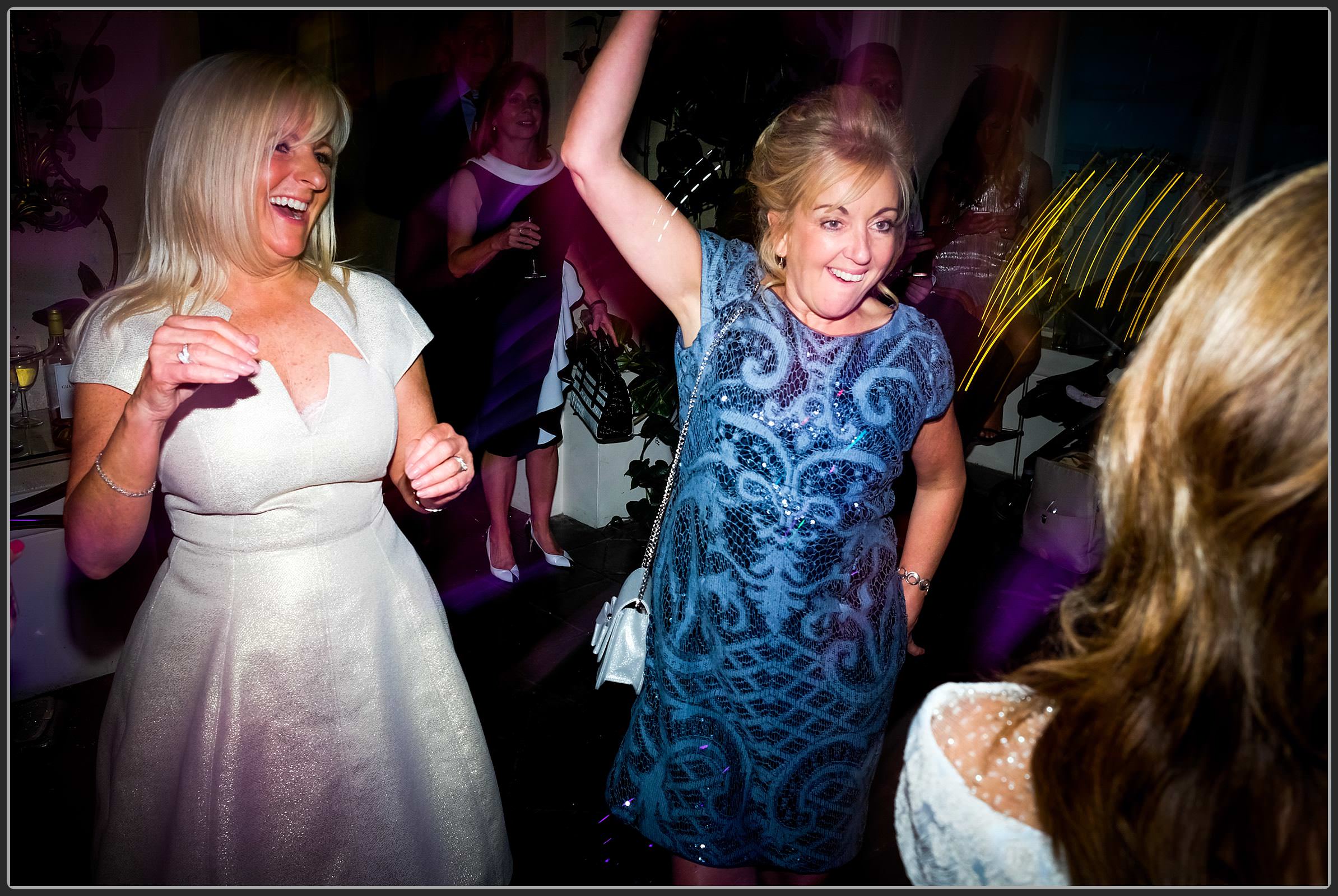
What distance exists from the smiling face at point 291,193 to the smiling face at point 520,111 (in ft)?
6.81

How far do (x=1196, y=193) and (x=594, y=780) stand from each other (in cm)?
466

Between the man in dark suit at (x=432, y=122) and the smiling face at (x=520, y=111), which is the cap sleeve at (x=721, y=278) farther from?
the man in dark suit at (x=432, y=122)

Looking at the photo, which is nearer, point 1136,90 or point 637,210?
point 637,210

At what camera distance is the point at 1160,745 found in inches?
31.7

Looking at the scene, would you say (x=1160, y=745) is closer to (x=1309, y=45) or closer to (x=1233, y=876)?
(x=1233, y=876)

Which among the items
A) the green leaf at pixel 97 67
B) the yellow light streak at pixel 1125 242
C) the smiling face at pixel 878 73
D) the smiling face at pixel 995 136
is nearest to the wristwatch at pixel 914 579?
the smiling face at pixel 878 73

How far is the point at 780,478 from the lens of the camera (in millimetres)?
1688

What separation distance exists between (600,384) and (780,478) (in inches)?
96.4

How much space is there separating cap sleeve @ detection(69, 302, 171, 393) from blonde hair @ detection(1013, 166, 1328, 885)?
1487 mm

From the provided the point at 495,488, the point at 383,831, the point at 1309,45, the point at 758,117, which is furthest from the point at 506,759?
the point at 1309,45

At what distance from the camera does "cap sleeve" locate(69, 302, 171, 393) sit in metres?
1.43

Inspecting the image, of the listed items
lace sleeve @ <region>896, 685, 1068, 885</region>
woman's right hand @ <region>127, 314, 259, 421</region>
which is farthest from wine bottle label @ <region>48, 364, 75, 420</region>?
lace sleeve @ <region>896, 685, 1068, 885</region>

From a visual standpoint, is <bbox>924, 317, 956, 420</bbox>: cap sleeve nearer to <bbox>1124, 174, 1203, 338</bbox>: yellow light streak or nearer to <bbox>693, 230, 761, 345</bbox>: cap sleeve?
<bbox>693, 230, 761, 345</bbox>: cap sleeve

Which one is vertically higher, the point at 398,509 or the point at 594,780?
the point at 398,509
